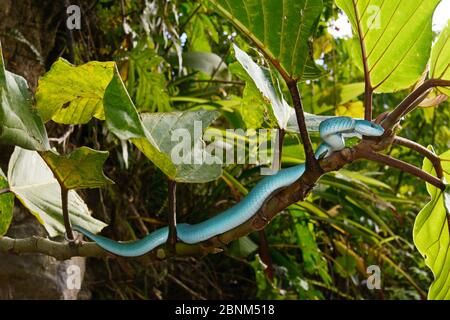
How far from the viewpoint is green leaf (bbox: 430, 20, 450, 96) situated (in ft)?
1.49

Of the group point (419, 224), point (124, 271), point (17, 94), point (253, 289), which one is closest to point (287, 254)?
point (253, 289)

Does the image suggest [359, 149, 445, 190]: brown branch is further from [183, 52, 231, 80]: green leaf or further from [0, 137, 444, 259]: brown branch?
[183, 52, 231, 80]: green leaf

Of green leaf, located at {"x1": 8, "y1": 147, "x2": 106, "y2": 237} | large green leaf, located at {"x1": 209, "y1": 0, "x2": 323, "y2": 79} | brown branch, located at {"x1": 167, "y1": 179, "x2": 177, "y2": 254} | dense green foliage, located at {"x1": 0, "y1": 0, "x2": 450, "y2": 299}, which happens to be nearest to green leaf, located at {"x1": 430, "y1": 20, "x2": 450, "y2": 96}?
dense green foliage, located at {"x1": 0, "y1": 0, "x2": 450, "y2": 299}

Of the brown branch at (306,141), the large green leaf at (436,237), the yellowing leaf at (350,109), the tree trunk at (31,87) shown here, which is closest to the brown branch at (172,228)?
the brown branch at (306,141)

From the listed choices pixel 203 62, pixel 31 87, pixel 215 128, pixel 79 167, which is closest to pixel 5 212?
pixel 79 167

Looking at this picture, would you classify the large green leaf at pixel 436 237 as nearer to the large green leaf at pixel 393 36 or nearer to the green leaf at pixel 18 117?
the large green leaf at pixel 393 36

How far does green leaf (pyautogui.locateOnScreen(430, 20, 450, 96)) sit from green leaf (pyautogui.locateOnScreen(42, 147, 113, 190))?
10.7 inches

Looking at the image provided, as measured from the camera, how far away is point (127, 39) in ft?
4.75

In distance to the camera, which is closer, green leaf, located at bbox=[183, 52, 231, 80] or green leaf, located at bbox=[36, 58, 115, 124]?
green leaf, located at bbox=[36, 58, 115, 124]

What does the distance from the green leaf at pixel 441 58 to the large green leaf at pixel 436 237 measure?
71mm

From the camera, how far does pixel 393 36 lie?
46 centimetres

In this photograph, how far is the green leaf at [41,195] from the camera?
0.51 meters

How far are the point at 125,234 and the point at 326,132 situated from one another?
1.07 metres

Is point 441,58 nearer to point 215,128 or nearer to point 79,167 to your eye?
point 79,167
